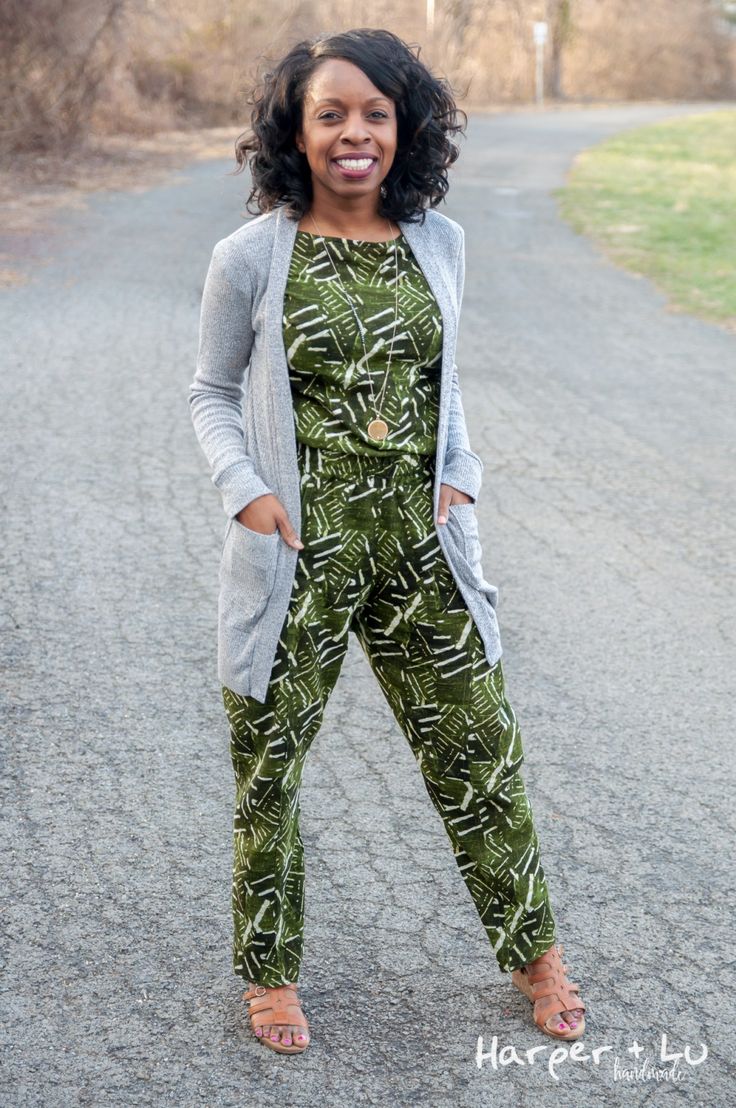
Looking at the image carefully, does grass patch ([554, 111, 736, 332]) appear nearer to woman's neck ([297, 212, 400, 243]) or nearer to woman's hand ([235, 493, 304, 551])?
woman's neck ([297, 212, 400, 243])

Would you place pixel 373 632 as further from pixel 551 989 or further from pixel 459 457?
pixel 551 989

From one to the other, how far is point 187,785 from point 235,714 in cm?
123

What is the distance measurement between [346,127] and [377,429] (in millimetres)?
570

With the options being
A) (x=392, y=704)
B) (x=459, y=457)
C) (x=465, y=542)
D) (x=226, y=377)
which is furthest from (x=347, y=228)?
(x=392, y=704)

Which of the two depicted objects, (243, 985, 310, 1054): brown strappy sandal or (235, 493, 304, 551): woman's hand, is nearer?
(235, 493, 304, 551): woman's hand

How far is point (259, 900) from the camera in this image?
2844 mm

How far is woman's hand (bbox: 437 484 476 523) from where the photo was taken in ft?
8.98

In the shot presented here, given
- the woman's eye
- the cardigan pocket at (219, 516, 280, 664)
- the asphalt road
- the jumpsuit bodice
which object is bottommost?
the asphalt road

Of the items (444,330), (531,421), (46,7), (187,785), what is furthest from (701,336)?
(46,7)

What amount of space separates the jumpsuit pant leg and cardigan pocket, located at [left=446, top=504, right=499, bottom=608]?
0.12ft

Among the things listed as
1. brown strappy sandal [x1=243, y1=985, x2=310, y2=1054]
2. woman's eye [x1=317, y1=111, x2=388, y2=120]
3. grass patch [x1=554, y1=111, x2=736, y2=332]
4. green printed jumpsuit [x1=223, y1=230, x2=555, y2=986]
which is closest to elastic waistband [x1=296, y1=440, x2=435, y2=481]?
green printed jumpsuit [x1=223, y1=230, x2=555, y2=986]

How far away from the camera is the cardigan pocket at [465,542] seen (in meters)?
2.76

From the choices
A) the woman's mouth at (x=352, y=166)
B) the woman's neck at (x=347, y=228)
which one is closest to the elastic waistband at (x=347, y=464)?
the woman's neck at (x=347, y=228)

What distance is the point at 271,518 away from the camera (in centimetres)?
266
